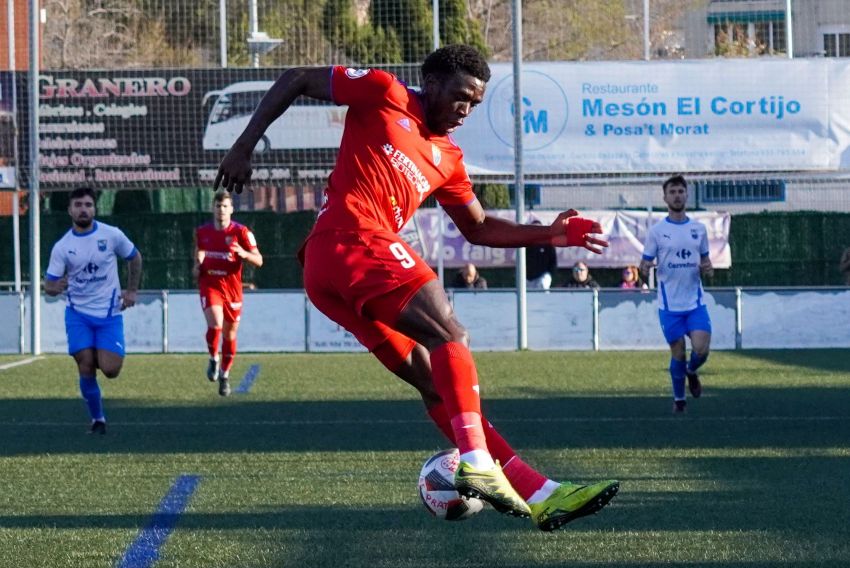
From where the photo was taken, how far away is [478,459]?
5.50 metres

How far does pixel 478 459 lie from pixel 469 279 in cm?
1964

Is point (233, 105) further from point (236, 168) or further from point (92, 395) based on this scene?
point (236, 168)

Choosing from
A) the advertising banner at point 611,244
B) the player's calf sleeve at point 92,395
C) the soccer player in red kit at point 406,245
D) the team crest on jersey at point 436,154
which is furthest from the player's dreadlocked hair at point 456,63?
the advertising banner at point 611,244

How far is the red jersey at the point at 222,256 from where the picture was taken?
16.1 metres

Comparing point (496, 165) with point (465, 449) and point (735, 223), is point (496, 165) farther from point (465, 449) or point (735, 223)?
point (465, 449)

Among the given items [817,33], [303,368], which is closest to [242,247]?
[303,368]

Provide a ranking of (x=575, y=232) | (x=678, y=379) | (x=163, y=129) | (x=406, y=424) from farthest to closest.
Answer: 1. (x=163, y=129)
2. (x=678, y=379)
3. (x=406, y=424)
4. (x=575, y=232)

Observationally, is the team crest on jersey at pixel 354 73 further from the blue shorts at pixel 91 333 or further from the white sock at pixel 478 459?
the blue shorts at pixel 91 333

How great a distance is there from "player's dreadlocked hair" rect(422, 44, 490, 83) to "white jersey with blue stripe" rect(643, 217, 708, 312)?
26.6ft

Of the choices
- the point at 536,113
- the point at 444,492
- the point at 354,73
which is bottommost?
the point at 444,492

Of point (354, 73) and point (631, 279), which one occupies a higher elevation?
point (354, 73)

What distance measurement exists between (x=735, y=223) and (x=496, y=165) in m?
→ 5.57

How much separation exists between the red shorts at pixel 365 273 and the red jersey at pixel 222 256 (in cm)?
1026

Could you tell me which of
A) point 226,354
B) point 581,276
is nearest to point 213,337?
point 226,354
